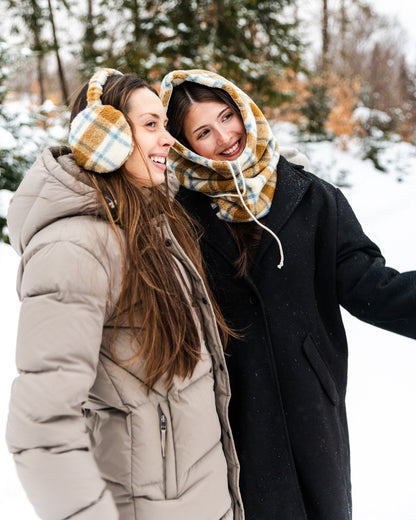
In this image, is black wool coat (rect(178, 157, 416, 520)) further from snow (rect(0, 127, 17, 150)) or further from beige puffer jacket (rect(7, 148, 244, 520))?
snow (rect(0, 127, 17, 150))

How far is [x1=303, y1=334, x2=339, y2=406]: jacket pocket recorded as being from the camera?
170cm

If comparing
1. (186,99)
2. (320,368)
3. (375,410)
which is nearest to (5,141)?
(186,99)

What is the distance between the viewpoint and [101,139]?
1.32 meters

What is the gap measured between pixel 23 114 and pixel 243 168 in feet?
16.1

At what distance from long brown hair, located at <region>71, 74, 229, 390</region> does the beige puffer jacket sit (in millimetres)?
37

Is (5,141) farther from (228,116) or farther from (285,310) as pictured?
(285,310)

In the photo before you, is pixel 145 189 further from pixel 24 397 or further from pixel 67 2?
pixel 67 2

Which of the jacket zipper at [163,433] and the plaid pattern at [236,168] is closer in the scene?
the jacket zipper at [163,433]

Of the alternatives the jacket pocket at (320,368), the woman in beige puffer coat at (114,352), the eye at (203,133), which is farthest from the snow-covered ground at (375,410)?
the eye at (203,133)

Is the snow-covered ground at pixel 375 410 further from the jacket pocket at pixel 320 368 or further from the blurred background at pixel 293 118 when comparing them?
the jacket pocket at pixel 320 368

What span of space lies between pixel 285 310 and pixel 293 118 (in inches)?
482

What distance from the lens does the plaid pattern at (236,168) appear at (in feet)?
5.74

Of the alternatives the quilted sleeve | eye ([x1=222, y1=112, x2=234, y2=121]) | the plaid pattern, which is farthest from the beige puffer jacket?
eye ([x1=222, y1=112, x2=234, y2=121])

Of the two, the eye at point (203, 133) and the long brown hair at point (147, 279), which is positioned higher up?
the eye at point (203, 133)
